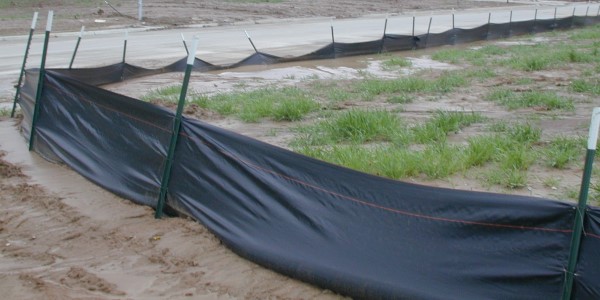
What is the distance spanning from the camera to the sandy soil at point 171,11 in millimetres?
30250

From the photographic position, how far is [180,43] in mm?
23906

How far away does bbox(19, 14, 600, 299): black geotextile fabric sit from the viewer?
4.42 m

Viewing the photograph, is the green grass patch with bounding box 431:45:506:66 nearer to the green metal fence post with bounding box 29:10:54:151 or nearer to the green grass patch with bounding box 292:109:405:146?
the green grass patch with bounding box 292:109:405:146

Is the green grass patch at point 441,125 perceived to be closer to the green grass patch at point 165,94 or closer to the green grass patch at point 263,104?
the green grass patch at point 263,104

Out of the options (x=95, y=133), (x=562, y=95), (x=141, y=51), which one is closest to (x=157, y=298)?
(x=95, y=133)

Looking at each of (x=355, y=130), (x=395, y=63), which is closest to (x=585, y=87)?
(x=355, y=130)

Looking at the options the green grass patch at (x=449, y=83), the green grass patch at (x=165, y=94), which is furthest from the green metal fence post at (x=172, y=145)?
the green grass patch at (x=449, y=83)

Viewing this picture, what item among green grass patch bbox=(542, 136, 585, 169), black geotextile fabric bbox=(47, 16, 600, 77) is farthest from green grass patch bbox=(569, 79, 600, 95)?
black geotextile fabric bbox=(47, 16, 600, 77)

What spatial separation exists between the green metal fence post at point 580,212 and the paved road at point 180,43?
11.8 m

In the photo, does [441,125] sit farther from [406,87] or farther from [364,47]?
[364,47]

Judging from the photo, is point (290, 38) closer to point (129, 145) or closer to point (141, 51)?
point (141, 51)

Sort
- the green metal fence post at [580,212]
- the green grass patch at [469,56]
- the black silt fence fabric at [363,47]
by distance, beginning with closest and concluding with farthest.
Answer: the green metal fence post at [580,212] < the black silt fence fabric at [363,47] < the green grass patch at [469,56]

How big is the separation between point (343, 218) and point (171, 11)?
3229cm

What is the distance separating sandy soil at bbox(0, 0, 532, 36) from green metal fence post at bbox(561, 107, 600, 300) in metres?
24.7
